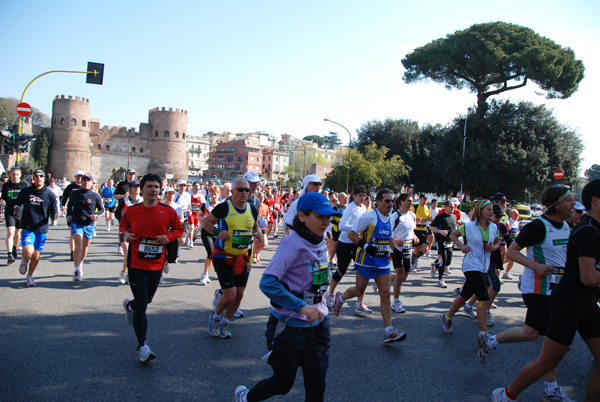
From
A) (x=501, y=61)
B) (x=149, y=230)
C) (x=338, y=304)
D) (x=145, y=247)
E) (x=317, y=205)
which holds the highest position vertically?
(x=501, y=61)

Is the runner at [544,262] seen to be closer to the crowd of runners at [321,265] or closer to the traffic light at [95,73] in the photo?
the crowd of runners at [321,265]

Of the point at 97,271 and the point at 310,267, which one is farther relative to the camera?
the point at 97,271

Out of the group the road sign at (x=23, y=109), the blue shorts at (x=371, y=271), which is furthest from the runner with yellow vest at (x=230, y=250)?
the road sign at (x=23, y=109)

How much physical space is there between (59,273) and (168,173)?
71.9 m

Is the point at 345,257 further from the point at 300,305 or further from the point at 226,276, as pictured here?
the point at 300,305

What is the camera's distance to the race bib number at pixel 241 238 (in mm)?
4965

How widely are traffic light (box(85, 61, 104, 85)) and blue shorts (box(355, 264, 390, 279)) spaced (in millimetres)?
13661

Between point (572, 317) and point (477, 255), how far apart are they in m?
2.24

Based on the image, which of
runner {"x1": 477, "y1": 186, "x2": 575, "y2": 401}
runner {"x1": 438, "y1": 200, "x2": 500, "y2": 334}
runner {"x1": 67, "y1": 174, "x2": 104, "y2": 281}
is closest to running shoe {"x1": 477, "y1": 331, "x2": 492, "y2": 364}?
runner {"x1": 477, "y1": 186, "x2": 575, "y2": 401}

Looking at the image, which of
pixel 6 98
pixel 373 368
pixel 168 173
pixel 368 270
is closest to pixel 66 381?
pixel 373 368

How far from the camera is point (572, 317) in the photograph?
3154mm

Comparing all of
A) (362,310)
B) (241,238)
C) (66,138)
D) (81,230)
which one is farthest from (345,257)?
(66,138)

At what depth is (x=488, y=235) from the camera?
5.52m

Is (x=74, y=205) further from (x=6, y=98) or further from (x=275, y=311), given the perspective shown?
(x=6, y=98)
